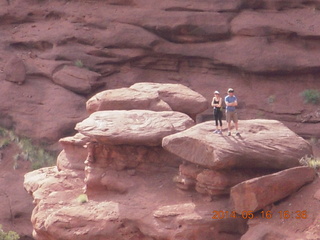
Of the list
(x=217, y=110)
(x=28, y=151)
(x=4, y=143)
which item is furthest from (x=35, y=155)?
(x=217, y=110)

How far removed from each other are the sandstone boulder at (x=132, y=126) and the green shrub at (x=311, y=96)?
30.1 ft

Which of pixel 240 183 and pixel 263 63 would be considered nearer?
pixel 240 183

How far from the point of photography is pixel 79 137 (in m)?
14.8

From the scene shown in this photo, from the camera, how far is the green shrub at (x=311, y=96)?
21391mm

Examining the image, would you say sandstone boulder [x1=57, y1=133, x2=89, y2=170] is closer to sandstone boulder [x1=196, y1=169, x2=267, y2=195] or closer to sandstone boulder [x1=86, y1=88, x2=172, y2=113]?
sandstone boulder [x1=86, y1=88, x2=172, y2=113]

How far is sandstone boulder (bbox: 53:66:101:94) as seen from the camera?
876 inches

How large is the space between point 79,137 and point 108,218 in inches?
122

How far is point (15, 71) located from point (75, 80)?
7.06ft

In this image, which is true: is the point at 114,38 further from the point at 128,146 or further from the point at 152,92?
the point at 128,146

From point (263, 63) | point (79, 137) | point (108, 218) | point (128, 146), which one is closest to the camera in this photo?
point (108, 218)

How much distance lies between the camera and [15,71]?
22.4m

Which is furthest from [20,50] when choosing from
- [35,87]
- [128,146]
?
[128,146]
